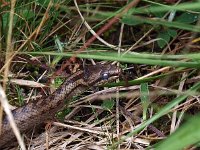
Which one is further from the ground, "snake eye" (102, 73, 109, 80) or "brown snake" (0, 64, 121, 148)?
"snake eye" (102, 73, 109, 80)

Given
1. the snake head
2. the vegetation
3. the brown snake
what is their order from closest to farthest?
the vegetation < the brown snake < the snake head

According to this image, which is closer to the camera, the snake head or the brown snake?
the brown snake

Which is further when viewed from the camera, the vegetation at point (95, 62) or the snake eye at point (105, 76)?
the snake eye at point (105, 76)

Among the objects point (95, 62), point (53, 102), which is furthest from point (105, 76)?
point (53, 102)

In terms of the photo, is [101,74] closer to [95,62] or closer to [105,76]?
[105,76]

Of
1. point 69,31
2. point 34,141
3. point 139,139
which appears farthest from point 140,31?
point 34,141

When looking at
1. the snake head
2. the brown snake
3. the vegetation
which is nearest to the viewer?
the vegetation

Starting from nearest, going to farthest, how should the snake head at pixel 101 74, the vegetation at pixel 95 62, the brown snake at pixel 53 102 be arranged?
the vegetation at pixel 95 62 → the brown snake at pixel 53 102 → the snake head at pixel 101 74

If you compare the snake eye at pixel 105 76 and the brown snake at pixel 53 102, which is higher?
the snake eye at pixel 105 76
